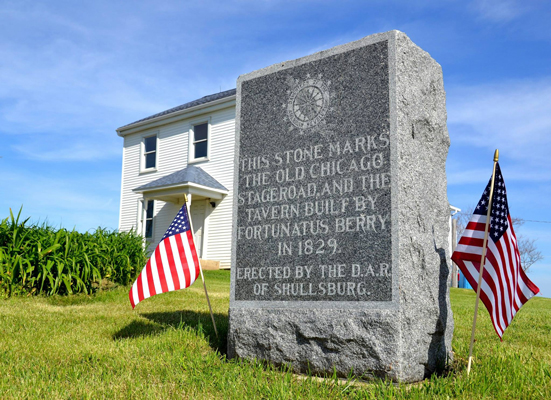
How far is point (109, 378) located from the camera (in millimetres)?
3932

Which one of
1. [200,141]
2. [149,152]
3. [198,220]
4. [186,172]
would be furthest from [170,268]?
[149,152]

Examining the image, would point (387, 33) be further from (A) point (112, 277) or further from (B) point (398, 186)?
(A) point (112, 277)

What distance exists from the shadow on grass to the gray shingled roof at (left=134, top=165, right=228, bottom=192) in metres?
9.95

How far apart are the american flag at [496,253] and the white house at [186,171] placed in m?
12.4

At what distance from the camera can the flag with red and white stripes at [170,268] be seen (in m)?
5.35

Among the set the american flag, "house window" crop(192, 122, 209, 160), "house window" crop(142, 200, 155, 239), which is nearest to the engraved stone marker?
the american flag

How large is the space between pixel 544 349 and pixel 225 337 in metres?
3.43

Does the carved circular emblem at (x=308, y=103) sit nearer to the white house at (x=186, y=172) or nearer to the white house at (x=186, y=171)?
the white house at (x=186, y=171)

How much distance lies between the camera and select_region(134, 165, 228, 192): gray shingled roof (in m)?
16.7

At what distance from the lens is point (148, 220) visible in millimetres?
20250

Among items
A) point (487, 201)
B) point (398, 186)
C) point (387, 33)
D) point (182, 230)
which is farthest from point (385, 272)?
point (182, 230)

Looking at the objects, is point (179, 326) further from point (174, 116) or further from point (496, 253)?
point (174, 116)

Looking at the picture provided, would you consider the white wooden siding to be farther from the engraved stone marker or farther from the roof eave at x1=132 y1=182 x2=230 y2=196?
the engraved stone marker

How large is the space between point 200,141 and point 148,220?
→ 4.06m
